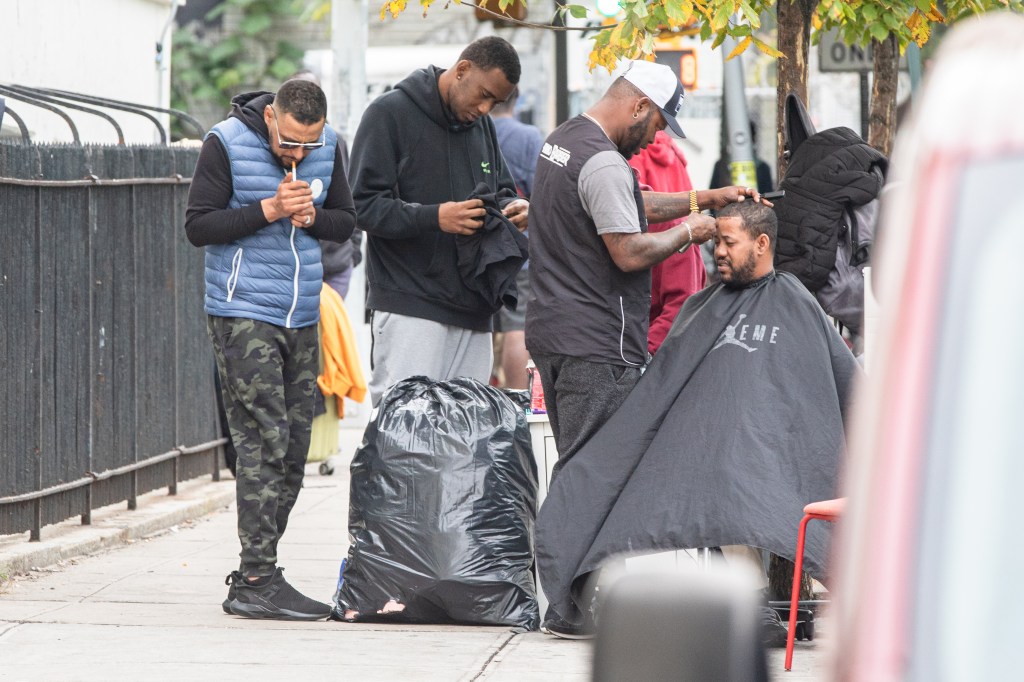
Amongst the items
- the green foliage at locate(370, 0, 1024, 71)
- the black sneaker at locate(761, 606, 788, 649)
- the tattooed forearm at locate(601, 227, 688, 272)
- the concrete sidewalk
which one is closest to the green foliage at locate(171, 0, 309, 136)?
the concrete sidewalk

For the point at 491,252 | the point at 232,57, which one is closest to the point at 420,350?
the point at 491,252

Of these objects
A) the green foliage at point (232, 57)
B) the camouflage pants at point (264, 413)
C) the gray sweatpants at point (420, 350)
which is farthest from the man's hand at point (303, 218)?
the green foliage at point (232, 57)

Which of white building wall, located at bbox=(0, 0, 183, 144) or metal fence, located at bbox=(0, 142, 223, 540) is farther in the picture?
white building wall, located at bbox=(0, 0, 183, 144)

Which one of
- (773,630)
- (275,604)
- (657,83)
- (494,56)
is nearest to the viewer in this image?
(773,630)

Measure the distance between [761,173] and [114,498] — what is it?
633 cm

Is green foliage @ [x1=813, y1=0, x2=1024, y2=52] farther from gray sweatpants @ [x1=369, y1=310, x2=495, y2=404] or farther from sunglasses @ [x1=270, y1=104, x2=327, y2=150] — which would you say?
sunglasses @ [x1=270, y1=104, x2=327, y2=150]

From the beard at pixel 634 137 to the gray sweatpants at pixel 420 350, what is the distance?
1.09 meters

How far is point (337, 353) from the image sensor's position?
9773 mm

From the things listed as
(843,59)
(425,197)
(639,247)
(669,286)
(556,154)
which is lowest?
(669,286)

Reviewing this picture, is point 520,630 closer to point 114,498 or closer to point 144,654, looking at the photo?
point 144,654

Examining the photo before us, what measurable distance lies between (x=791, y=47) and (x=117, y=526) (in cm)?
392

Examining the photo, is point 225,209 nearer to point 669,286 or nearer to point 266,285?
point 266,285

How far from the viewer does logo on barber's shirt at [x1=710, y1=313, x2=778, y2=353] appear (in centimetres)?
573

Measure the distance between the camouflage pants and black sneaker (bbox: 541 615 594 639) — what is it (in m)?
1.10
